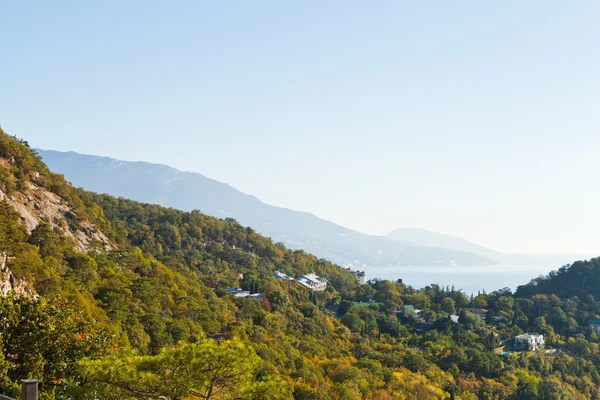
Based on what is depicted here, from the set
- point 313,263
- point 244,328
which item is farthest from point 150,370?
point 313,263

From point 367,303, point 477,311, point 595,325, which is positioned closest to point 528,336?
point 595,325

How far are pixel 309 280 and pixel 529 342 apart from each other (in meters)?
21.3

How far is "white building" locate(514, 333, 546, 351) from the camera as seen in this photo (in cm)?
4072

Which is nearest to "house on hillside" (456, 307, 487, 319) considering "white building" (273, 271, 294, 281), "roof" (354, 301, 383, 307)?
"roof" (354, 301, 383, 307)

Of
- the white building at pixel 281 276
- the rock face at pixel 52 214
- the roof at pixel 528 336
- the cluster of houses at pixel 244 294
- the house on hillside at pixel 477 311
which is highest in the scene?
the rock face at pixel 52 214

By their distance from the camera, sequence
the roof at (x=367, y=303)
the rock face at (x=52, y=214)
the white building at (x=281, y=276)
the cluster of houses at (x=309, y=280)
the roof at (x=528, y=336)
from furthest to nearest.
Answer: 1. the cluster of houses at (x=309, y=280)
2. the white building at (x=281, y=276)
3. the roof at (x=367, y=303)
4. the roof at (x=528, y=336)
5. the rock face at (x=52, y=214)

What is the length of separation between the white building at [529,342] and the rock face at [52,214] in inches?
1257

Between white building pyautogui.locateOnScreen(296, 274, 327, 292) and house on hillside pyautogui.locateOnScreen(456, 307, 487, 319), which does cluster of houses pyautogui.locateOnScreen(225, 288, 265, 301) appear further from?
house on hillside pyautogui.locateOnScreen(456, 307, 487, 319)

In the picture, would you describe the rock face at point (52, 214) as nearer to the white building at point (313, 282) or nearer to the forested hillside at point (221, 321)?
the forested hillside at point (221, 321)

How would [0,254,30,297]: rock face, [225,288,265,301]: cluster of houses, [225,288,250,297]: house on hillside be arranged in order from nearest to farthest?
[0,254,30,297]: rock face, [225,288,265,301]: cluster of houses, [225,288,250,297]: house on hillside

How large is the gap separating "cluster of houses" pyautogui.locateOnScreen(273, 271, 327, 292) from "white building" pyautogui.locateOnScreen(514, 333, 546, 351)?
1890cm

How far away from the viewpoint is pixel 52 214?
2603 cm

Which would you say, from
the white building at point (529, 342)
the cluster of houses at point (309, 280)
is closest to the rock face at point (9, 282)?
the cluster of houses at point (309, 280)

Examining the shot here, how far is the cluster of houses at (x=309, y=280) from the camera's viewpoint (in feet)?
166
